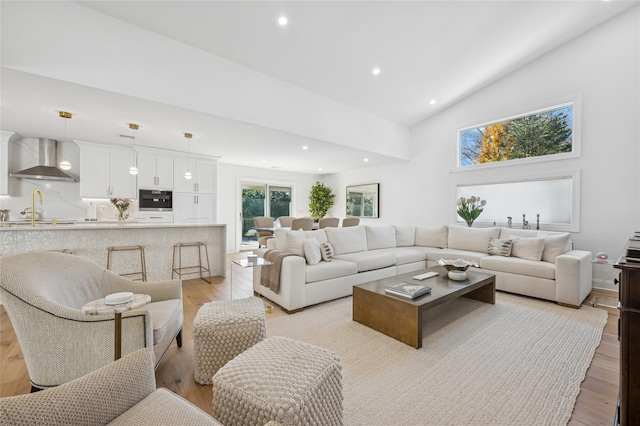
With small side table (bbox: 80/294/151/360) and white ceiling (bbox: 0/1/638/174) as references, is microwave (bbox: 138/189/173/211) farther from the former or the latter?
small side table (bbox: 80/294/151/360)

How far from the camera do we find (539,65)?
4488 mm

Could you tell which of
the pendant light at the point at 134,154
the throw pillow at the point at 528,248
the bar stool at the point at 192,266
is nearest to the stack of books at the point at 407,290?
the throw pillow at the point at 528,248

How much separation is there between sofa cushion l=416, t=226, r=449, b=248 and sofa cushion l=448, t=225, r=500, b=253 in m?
0.12

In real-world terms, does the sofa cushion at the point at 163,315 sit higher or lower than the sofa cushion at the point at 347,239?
lower

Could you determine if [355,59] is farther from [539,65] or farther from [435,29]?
[539,65]

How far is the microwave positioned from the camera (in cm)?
543

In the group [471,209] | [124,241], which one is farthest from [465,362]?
[124,241]

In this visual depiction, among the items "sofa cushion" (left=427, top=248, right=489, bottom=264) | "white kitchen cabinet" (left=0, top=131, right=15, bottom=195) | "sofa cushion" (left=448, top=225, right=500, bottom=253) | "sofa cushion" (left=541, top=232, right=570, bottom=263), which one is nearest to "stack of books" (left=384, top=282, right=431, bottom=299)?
"sofa cushion" (left=427, top=248, right=489, bottom=264)

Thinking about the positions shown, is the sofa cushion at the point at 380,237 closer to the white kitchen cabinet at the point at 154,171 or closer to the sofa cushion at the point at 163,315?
the sofa cushion at the point at 163,315

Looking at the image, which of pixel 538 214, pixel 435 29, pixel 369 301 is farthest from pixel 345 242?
pixel 538 214

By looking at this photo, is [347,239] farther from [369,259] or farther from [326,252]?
[326,252]

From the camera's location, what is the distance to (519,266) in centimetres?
354

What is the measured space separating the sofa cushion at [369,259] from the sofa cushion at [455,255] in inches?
35.5

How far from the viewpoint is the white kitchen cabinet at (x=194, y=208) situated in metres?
5.82
